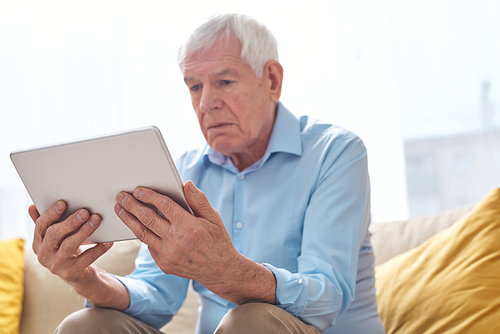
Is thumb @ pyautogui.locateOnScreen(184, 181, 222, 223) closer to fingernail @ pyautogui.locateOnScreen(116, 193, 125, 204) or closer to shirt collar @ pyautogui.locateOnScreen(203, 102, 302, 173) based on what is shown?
fingernail @ pyautogui.locateOnScreen(116, 193, 125, 204)

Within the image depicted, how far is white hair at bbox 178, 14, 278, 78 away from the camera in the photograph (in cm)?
120

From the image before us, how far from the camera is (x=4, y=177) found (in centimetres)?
234

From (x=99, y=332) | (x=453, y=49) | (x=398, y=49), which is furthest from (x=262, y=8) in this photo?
(x=99, y=332)

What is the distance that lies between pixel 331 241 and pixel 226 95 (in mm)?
490

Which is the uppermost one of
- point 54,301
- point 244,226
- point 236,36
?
point 236,36

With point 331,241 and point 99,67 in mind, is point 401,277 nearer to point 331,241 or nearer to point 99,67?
point 331,241

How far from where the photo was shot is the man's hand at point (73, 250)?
828 mm

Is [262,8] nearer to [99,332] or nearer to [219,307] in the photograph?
[219,307]

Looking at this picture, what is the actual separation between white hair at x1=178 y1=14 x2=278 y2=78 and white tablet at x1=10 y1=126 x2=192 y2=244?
0.55m

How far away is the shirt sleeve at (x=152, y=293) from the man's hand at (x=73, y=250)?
0.06m

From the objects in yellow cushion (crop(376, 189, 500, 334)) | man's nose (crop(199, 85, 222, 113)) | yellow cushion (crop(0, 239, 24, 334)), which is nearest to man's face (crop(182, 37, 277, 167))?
man's nose (crop(199, 85, 222, 113))

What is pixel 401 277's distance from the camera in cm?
133

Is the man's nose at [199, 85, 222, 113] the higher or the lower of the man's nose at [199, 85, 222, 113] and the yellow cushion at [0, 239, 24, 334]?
the higher

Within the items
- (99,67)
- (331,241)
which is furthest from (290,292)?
(99,67)
